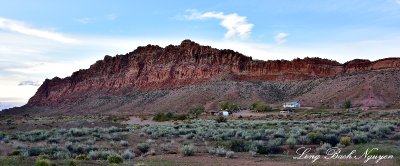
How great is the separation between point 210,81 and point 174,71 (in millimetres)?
17231

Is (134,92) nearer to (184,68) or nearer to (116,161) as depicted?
(184,68)

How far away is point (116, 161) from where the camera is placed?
643 inches

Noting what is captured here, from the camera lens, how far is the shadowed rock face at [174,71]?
105938 millimetres

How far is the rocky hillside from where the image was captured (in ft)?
289

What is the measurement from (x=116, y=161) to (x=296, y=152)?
751cm

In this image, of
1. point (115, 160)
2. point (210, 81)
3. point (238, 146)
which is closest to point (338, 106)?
point (210, 81)

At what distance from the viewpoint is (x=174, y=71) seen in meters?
128

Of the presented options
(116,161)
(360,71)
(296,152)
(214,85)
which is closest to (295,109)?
(360,71)

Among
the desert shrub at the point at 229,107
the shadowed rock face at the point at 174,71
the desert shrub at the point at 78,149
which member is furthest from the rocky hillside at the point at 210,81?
the desert shrub at the point at 78,149

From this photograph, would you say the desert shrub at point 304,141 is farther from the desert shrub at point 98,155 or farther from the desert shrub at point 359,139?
A: the desert shrub at point 98,155

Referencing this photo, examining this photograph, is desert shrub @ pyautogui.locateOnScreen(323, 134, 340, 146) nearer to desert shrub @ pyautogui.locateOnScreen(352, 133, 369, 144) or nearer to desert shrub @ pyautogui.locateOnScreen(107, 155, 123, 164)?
desert shrub @ pyautogui.locateOnScreen(352, 133, 369, 144)

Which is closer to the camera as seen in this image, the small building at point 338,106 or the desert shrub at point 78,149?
the desert shrub at point 78,149

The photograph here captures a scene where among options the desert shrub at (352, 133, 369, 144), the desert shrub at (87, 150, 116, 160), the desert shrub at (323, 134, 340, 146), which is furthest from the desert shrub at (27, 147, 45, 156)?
the desert shrub at (352, 133, 369, 144)

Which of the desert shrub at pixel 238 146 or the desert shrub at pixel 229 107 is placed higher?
the desert shrub at pixel 238 146
